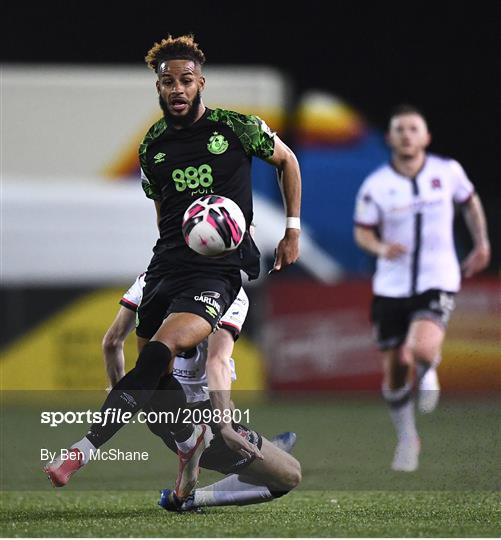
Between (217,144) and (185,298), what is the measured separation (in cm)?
73

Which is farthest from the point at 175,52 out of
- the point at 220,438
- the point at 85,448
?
the point at 85,448

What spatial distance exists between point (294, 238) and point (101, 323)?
7268 millimetres

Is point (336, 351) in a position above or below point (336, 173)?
below

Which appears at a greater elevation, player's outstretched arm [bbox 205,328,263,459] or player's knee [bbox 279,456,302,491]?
player's outstretched arm [bbox 205,328,263,459]


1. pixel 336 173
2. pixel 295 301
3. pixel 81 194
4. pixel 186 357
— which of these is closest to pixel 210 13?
pixel 336 173

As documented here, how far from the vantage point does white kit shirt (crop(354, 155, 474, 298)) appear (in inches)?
364

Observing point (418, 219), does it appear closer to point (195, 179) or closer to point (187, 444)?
point (195, 179)

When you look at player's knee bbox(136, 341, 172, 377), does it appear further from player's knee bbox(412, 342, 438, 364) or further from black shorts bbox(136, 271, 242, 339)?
player's knee bbox(412, 342, 438, 364)

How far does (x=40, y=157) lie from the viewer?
14797 millimetres

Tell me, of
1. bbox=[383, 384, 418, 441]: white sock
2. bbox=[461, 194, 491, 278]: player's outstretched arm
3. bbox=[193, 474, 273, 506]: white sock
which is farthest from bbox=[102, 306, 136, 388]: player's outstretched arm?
bbox=[461, 194, 491, 278]: player's outstretched arm

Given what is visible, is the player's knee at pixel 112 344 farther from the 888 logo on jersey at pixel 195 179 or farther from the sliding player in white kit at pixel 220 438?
the 888 logo on jersey at pixel 195 179

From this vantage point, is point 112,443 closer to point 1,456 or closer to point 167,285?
point 1,456

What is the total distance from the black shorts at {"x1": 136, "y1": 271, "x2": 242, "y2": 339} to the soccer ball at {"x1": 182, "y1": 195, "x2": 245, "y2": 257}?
0.14 metres

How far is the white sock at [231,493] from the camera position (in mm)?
6121
